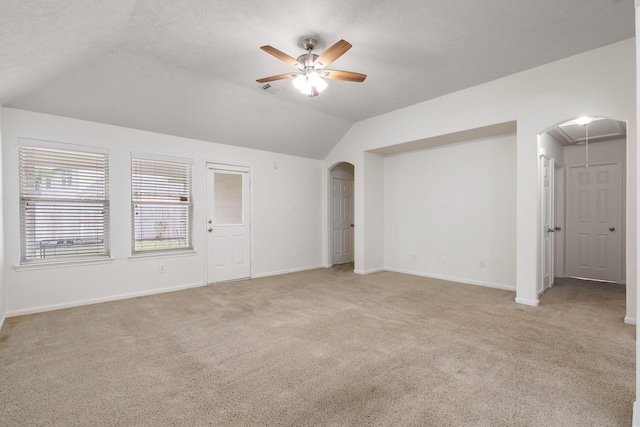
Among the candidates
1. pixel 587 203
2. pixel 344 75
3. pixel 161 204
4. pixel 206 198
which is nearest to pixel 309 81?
pixel 344 75

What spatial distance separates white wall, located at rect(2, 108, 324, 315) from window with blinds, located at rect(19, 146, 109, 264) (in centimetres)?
10

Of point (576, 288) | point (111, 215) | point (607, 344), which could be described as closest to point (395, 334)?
point (607, 344)

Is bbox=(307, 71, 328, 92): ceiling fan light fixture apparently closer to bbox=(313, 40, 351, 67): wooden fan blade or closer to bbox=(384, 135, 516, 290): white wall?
bbox=(313, 40, 351, 67): wooden fan blade

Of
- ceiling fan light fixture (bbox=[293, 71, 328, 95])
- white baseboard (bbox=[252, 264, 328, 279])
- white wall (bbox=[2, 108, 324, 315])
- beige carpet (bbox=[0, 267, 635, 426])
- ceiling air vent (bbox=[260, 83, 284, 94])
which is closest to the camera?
beige carpet (bbox=[0, 267, 635, 426])

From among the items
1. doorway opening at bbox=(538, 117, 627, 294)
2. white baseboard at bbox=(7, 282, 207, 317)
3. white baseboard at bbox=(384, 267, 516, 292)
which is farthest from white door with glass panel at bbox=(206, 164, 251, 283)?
doorway opening at bbox=(538, 117, 627, 294)

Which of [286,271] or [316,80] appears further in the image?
[286,271]

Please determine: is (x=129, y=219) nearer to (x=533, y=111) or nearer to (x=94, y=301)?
(x=94, y=301)

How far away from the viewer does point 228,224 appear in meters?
5.52

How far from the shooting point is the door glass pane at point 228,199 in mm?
5406

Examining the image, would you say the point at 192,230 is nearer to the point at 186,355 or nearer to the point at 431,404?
the point at 186,355

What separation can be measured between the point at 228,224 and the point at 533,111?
477 centimetres

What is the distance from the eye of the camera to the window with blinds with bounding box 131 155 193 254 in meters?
4.56

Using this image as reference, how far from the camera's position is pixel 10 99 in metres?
3.44

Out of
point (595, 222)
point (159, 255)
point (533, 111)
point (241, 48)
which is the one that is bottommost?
point (159, 255)
